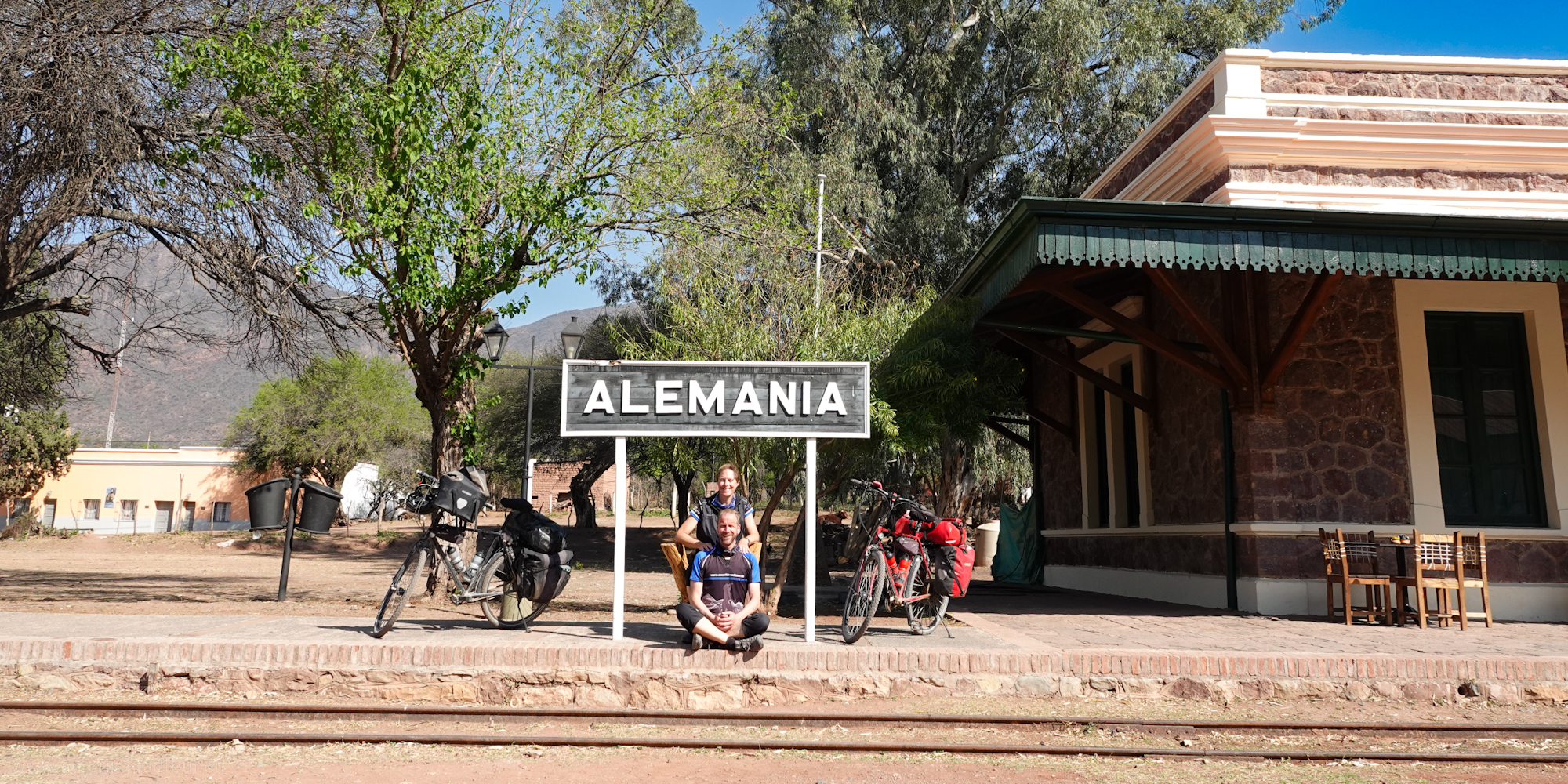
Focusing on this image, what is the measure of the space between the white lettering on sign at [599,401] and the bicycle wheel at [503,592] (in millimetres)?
1445

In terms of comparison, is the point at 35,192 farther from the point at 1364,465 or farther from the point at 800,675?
the point at 1364,465

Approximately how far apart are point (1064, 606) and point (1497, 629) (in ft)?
12.8

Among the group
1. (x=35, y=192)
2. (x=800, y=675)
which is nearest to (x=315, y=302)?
(x=35, y=192)

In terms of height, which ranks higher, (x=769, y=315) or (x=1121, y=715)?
(x=769, y=315)

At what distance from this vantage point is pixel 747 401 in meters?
7.72

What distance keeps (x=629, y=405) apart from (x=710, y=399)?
0.60m

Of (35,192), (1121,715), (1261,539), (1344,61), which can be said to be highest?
(1344,61)

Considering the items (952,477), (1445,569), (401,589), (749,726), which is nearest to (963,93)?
(952,477)

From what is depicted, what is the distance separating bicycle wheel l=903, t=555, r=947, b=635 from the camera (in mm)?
8086

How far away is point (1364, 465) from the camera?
1023 centimetres

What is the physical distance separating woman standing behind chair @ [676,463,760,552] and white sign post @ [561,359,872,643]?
0.43 meters

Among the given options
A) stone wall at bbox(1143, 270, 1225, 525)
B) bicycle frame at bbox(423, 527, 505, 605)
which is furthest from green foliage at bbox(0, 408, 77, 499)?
stone wall at bbox(1143, 270, 1225, 525)

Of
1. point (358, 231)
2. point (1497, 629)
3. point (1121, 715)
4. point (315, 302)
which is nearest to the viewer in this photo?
point (1121, 715)

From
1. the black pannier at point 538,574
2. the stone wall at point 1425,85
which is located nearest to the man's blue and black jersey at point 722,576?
the black pannier at point 538,574
